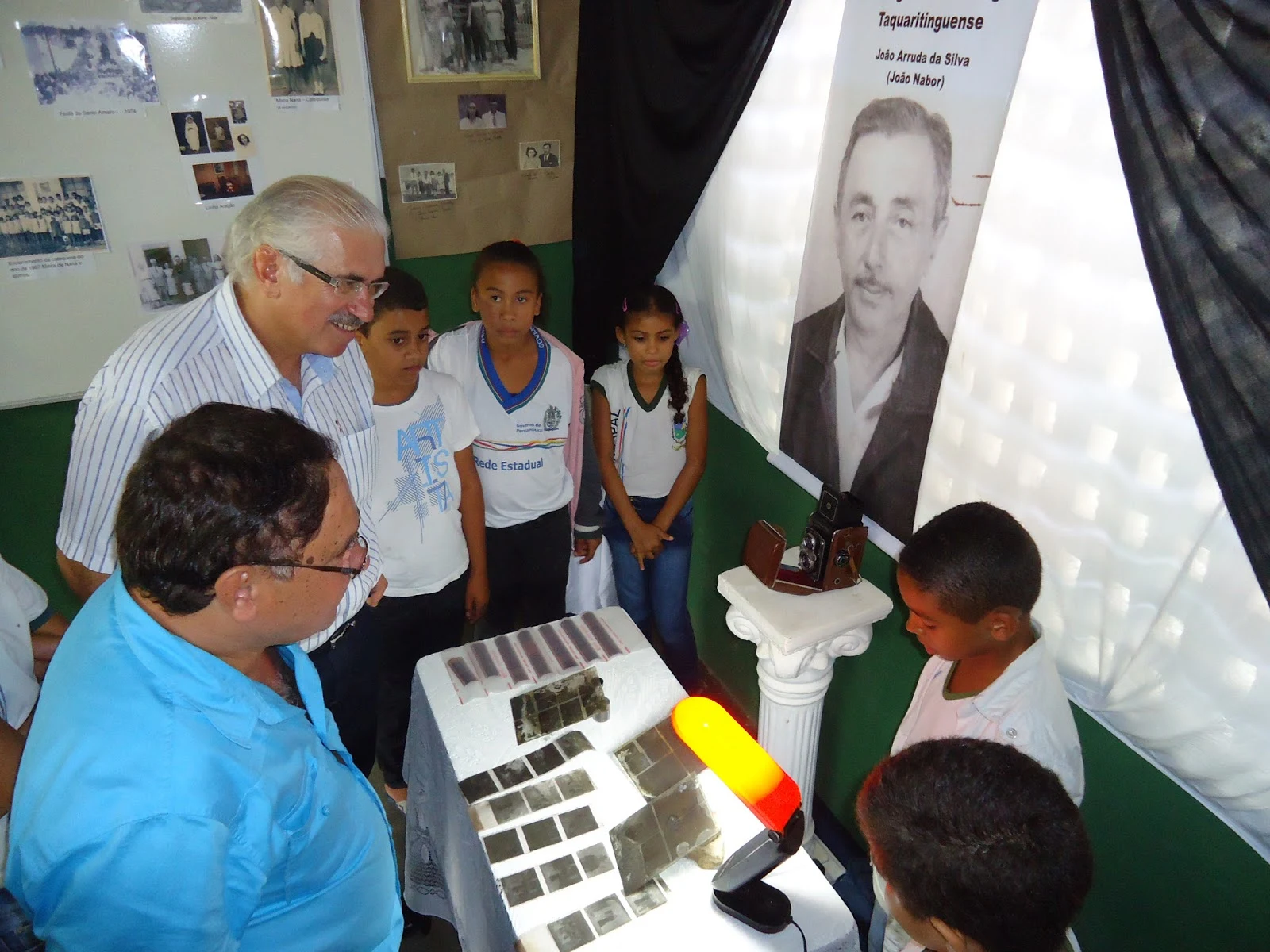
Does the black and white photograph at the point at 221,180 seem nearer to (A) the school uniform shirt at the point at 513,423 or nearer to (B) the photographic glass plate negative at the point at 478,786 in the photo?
(A) the school uniform shirt at the point at 513,423

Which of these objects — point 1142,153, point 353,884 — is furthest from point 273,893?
point 1142,153

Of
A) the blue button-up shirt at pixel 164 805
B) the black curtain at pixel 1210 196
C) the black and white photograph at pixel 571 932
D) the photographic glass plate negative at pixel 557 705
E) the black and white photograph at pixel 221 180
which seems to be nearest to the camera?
the blue button-up shirt at pixel 164 805

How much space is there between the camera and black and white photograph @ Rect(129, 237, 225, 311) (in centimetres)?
240

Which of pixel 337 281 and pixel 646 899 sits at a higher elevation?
pixel 337 281

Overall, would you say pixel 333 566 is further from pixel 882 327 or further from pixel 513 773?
pixel 882 327

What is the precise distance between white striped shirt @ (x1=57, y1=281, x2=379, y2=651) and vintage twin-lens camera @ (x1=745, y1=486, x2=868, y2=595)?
3.44 feet

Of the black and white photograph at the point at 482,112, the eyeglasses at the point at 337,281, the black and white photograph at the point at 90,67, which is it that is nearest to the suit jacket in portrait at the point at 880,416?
the eyeglasses at the point at 337,281

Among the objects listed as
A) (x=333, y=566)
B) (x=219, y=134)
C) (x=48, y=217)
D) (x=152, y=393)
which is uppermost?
(x=219, y=134)

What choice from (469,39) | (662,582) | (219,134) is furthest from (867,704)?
(219,134)

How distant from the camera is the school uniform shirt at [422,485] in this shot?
2.00m

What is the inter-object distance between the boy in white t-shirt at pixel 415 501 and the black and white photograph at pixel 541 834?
2.87 feet

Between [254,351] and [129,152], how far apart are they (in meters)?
1.26

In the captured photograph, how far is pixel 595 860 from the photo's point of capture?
4.45ft

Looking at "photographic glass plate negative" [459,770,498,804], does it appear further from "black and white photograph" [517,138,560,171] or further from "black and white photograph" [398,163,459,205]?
"black and white photograph" [517,138,560,171]
